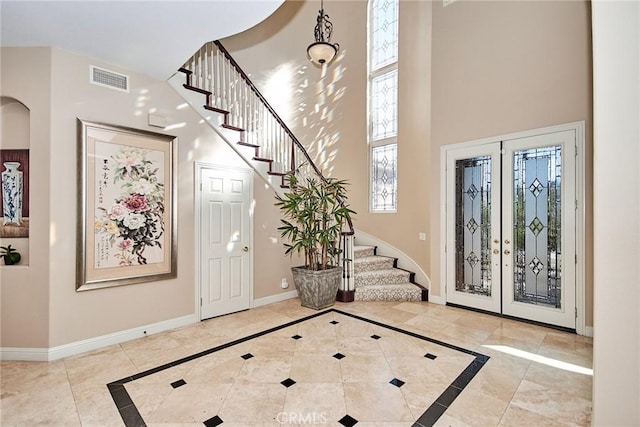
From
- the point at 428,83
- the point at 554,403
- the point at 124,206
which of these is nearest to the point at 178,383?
the point at 124,206

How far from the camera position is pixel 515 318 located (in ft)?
13.4

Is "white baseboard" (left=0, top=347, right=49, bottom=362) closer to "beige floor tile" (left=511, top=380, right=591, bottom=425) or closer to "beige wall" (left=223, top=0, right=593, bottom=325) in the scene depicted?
"beige floor tile" (left=511, top=380, right=591, bottom=425)

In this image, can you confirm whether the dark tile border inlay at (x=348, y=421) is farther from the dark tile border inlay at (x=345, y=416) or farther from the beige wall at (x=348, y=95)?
the beige wall at (x=348, y=95)

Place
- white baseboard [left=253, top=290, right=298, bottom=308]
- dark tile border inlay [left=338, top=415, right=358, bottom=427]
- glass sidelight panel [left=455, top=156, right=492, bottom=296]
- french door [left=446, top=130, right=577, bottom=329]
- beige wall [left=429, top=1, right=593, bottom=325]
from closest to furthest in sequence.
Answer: dark tile border inlay [left=338, top=415, right=358, bottom=427]
beige wall [left=429, top=1, right=593, bottom=325]
french door [left=446, top=130, right=577, bottom=329]
glass sidelight panel [left=455, top=156, right=492, bottom=296]
white baseboard [left=253, top=290, right=298, bottom=308]

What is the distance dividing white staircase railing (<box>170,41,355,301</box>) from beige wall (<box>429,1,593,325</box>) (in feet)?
7.16

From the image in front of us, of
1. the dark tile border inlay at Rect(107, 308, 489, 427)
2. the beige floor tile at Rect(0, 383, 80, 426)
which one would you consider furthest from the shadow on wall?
the beige floor tile at Rect(0, 383, 80, 426)

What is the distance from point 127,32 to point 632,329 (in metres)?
4.22

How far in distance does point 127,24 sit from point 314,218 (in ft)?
9.92

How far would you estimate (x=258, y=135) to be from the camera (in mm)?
4898

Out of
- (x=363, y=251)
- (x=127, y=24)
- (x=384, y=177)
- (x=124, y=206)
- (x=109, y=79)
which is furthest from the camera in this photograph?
(x=384, y=177)

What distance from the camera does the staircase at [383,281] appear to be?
5.01 m

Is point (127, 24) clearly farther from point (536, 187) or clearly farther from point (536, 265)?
point (536, 265)

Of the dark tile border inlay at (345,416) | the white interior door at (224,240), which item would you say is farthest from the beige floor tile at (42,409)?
the white interior door at (224,240)

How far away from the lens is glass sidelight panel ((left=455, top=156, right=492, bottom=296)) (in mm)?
4355
